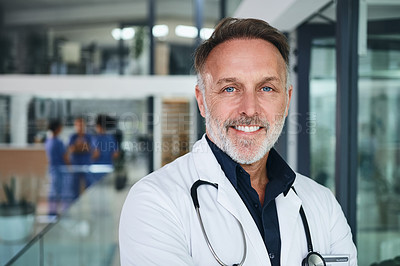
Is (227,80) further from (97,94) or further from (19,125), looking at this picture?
(19,125)

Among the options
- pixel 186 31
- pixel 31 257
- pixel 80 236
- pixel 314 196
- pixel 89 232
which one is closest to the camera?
pixel 314 196

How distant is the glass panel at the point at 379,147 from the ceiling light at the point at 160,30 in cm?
405

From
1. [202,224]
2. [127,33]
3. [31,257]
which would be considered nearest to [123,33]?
[127,33]

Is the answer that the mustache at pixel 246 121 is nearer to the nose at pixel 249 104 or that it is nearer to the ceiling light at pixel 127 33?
the nose at pixel 249 104

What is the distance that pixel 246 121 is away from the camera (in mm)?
1130

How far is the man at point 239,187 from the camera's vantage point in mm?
1043

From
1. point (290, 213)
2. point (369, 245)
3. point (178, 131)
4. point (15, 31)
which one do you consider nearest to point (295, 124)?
point (369, 245)

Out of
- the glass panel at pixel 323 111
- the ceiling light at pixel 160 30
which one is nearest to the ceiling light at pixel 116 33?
the ceiling light at pixel 160 30

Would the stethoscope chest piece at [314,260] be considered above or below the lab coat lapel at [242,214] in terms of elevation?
below

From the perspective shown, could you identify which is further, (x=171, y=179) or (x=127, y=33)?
(x=127, y=33)

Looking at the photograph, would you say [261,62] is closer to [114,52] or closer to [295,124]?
[295,124]

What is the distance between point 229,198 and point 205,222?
9 centimetres

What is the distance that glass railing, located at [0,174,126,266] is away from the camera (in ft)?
7.86

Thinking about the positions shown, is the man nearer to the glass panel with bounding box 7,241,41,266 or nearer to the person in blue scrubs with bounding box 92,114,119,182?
the glass panel with bounding box 7,241,41,266
